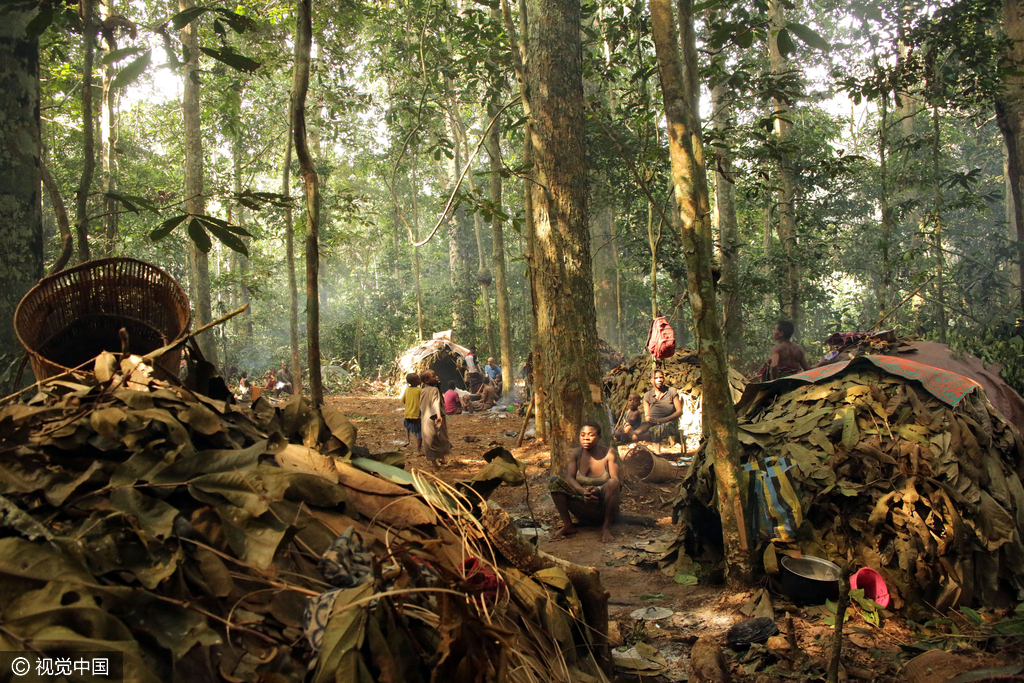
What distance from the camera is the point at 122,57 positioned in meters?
3.27

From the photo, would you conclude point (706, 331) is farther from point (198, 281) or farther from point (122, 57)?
point (198, 281)

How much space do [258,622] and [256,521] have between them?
0.35 m

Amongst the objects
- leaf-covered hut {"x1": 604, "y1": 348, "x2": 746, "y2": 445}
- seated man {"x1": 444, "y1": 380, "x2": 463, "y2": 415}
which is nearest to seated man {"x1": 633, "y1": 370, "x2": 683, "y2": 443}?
leaf-covered hut {"x1": 604, "y1": 348, "x2": 746, "y2": 445}

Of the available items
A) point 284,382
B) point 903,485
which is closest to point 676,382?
point 903,485

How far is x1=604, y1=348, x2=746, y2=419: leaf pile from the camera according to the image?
1030 centimetres

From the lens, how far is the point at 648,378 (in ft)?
36.5

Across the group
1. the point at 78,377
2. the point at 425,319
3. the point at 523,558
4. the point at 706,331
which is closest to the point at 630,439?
the point at 706,331

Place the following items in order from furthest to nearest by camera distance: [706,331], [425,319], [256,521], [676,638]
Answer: [425,319] < [706,331] < [676,638] < [256,521]

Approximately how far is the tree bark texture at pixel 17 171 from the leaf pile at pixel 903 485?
504 cm

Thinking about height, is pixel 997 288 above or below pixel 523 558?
above

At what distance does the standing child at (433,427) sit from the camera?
29.6ft

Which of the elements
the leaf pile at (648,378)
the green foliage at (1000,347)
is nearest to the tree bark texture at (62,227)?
the leaf pile at (648,378)

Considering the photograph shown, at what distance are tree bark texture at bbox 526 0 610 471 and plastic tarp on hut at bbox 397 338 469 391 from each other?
11792 millimetres

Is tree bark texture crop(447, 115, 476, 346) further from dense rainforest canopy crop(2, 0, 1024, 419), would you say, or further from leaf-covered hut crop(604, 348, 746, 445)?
leaf-covered hut crop(604, 348, 746, 445)
